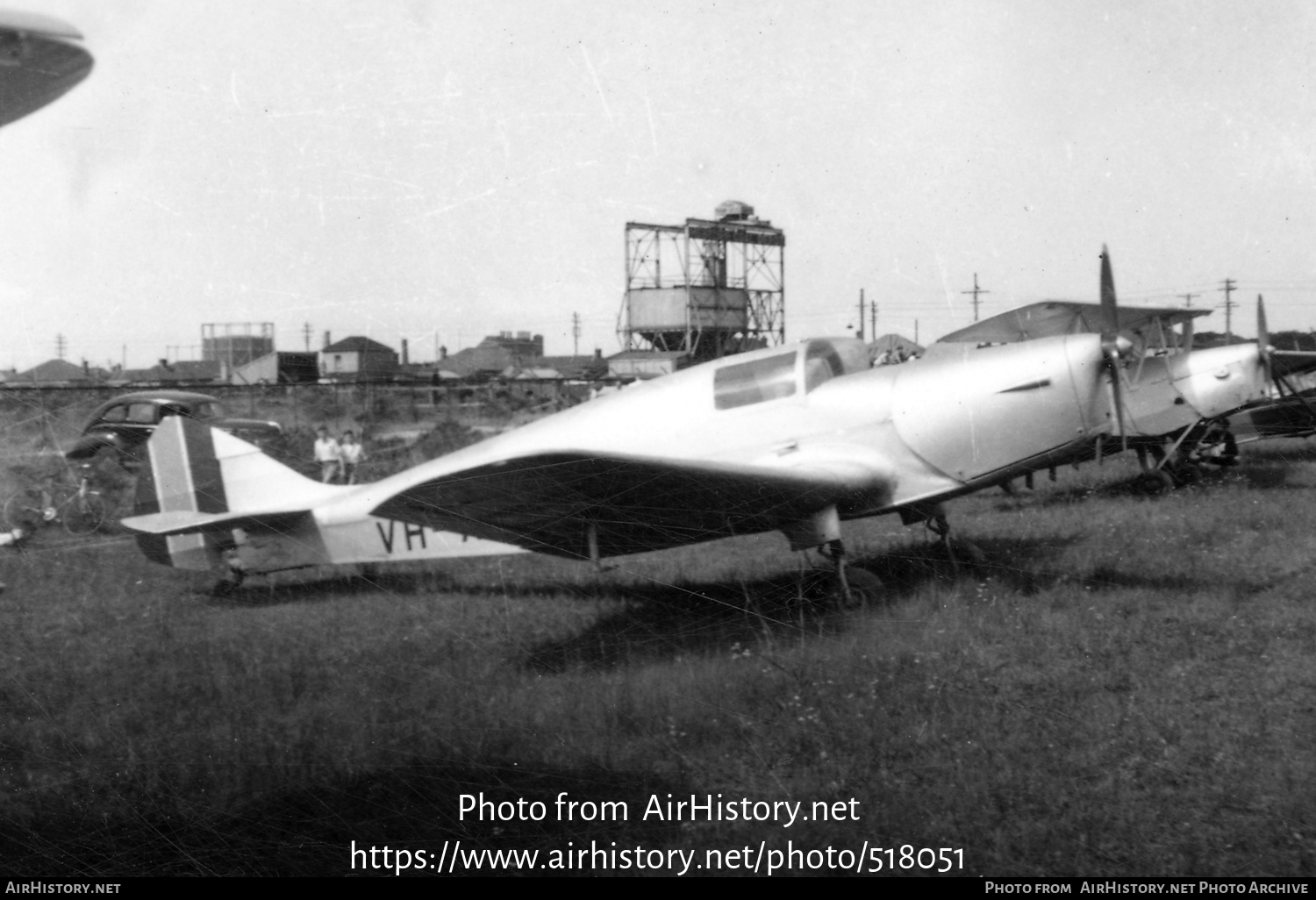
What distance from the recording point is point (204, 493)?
735 cm

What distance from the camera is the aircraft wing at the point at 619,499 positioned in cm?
479

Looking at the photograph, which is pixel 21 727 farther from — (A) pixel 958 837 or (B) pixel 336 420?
(B) pixel 336 420

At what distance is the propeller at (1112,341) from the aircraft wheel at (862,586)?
2.06 metres

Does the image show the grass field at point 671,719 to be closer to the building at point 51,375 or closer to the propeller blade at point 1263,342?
the building at point 51,375

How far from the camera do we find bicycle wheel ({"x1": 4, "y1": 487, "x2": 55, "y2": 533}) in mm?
8391

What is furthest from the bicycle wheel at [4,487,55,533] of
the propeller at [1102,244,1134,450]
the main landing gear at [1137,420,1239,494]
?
the main landing gear at [1137,420,1239,494]

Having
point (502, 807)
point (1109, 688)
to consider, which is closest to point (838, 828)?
point (502, 807)

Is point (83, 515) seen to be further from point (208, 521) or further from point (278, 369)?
point (278, 369)

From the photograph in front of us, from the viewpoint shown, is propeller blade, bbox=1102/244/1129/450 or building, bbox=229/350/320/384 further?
propeller blade, bbox=1102/244/1129/450

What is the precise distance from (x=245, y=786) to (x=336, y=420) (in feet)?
22.1

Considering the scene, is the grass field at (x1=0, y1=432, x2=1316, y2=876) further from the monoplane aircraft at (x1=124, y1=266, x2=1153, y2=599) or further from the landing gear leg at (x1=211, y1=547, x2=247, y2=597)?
the monoplane aircraft at (x1=124, y1=266, x2=1153, y2=599)

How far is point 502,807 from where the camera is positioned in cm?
330

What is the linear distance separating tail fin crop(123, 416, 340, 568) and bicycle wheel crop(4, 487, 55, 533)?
1826mm

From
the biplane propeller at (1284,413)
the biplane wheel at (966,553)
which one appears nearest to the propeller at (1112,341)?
the biplane wheel at (966,553)
